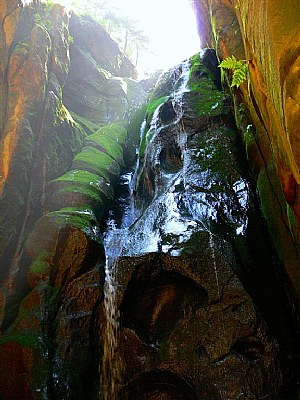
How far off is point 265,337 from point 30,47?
1021 centimetres

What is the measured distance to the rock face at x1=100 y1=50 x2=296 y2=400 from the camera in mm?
5797

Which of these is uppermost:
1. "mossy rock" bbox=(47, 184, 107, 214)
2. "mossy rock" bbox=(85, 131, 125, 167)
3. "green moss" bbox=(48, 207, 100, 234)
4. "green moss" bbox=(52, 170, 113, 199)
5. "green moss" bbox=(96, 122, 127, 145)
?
"green moss" bbox=(96, 122, 127, 145)

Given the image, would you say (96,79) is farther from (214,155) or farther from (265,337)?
(265,337)

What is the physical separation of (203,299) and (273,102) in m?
3.50

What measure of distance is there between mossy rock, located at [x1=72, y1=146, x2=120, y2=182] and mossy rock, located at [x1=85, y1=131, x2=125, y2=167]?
313mm

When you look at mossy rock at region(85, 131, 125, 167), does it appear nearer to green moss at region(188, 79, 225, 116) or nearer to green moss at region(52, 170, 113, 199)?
green moss at region(52, 170, 113, 199)

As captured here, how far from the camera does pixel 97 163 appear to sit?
11922mm

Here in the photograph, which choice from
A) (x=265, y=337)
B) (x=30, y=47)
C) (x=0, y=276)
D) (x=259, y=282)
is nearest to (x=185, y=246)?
(x=259, y=282)

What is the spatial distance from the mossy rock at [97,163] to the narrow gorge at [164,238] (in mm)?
75

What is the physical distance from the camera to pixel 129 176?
42.1 ft

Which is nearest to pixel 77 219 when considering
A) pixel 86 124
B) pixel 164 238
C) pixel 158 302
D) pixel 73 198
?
pixel 73 198

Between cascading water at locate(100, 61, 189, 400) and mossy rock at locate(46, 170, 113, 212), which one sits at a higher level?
mossy rock at locate(46, 170, 113, 212)

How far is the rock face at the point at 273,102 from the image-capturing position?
3877mm

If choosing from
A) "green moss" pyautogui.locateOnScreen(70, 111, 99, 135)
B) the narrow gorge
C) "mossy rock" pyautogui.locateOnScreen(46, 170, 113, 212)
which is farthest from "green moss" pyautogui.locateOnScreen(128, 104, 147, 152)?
"mossy rock" pyautogui.locateOnScreen(46, 170, 113, 212)
